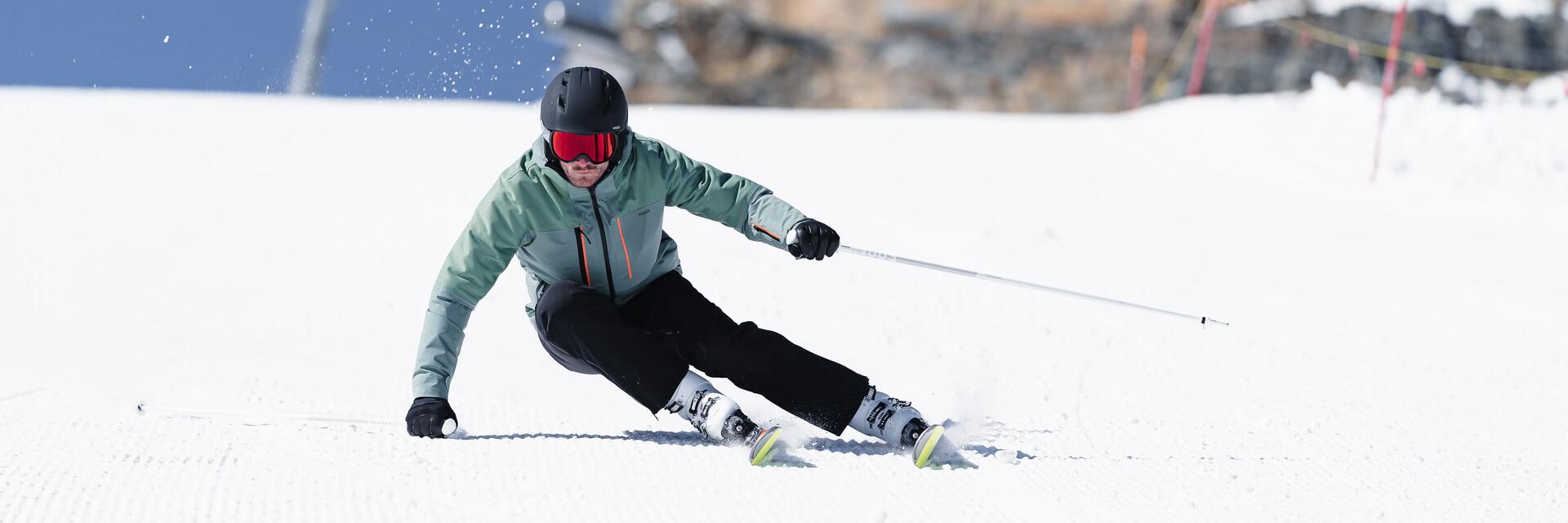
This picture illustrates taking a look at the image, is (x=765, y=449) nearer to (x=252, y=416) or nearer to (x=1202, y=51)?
(x=252, y=416)

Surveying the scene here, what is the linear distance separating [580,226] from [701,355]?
0.38 m

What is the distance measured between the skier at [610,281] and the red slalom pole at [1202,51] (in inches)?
505

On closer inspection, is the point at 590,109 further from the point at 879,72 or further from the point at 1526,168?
the point at 879,72

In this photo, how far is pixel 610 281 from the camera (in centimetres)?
305

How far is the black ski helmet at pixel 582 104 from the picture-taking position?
9.17ft

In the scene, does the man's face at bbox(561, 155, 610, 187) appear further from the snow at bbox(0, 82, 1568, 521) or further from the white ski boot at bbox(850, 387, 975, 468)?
the white ski boot at bbox(850, 387, 975, 468)

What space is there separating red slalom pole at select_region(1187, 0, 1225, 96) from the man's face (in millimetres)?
12977

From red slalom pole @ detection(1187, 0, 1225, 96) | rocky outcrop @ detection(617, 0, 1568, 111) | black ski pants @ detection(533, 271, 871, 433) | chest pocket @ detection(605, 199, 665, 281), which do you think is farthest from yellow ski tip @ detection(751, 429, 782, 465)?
rocky outcrop @ detection(617, 0, 1568, 111)

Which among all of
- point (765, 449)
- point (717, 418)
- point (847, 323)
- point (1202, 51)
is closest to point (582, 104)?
point (717, 418)

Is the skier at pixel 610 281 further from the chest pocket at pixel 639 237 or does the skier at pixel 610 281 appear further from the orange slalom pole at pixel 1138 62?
the orange slalom pole at pixel 1138 62

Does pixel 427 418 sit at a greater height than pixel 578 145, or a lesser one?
lesser

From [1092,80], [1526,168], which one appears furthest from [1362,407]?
[1092,80]

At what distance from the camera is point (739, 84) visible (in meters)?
21.2

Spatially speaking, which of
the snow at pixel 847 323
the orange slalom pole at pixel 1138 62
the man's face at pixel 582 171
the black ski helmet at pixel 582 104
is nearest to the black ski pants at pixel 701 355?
the snow at pixel 847 323
